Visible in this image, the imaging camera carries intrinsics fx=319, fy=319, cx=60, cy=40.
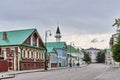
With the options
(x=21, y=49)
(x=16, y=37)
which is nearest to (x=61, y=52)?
(x=16, y=37)

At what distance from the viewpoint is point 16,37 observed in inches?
2751

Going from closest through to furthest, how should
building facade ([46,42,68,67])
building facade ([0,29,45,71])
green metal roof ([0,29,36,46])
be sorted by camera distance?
1. building facade ([0,29,45,71])
2. green metal roof ([0,29,36,46])
3. building facade ([46,42,68,67])

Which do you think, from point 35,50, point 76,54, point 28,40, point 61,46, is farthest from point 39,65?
point 76,54

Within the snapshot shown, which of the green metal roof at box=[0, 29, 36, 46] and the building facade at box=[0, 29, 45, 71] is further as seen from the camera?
the green metal roof at box=[0, 29, 36, 46]

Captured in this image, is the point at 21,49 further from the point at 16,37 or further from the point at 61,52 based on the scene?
the point at 61,52

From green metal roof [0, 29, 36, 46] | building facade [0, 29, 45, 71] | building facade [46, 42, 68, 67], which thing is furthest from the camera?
building facade [46, 42, 68, 67]

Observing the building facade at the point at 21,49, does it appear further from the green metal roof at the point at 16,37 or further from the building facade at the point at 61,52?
the building facade at the point at 61,52

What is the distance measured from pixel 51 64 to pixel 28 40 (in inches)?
1101

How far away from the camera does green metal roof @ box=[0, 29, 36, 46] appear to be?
67500 mm

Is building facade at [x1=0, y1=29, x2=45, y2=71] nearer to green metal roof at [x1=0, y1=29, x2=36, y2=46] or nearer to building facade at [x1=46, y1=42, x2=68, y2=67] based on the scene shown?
green metal roof at [x1=0, y1=29, x2=36, y2=46]

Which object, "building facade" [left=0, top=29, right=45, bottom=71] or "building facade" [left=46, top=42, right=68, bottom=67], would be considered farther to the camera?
"building facade" [left=46, top=42, right=68, bottom=67]

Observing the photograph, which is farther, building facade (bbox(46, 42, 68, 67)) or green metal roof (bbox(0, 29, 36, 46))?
building facade (bbox(46, 42, 68, 67))

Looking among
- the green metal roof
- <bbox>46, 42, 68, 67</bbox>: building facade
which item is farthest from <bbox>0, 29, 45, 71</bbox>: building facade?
<bbox>46, 42, 68, 67</bbox>: building facade

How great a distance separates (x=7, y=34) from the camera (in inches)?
2844
